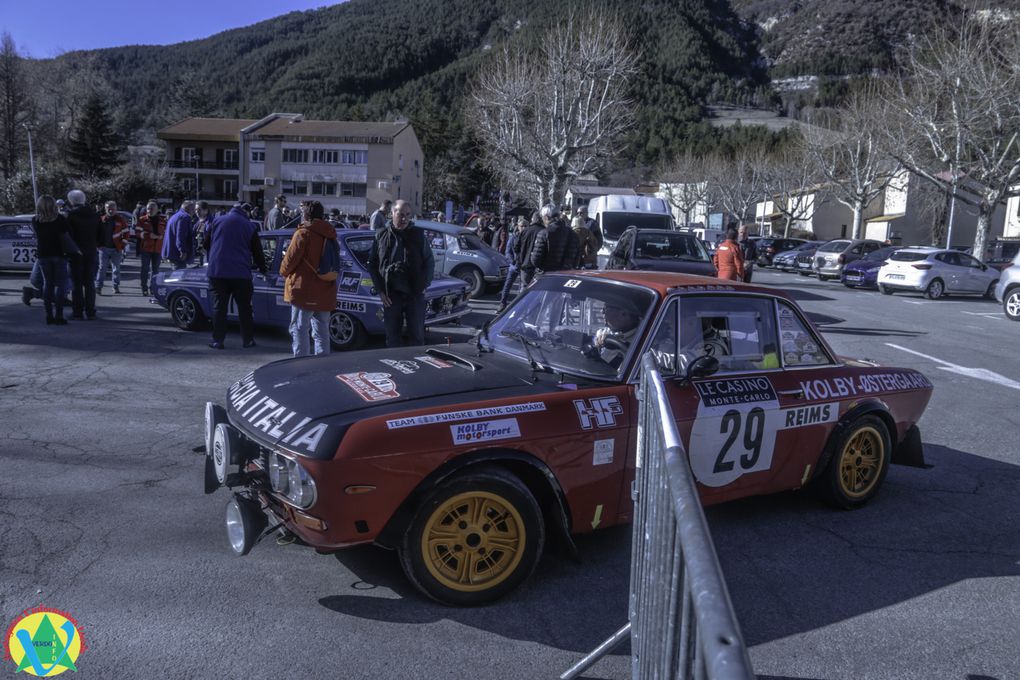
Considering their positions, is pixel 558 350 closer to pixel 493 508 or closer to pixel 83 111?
pixel 493 508

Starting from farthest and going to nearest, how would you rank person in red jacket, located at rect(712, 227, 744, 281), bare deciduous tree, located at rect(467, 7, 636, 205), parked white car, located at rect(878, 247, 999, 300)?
bare deciduous tree, located at rect(467, 7, 636, 205)
parked white car, located at rect(878, 247, 999, 300)
person in red jacket, located at rect(712, 227, 744, 281)

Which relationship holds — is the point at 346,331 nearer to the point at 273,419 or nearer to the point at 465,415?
the point at 273,419

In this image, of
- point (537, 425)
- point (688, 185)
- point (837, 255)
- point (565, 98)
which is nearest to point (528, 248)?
point (537, 425)

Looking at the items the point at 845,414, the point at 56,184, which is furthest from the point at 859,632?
the point at 56,184

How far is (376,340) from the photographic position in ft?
35.4

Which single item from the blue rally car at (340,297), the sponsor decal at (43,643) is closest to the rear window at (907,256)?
the blue rally car at (340,297)

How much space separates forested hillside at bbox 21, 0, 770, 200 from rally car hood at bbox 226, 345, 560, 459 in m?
78.8

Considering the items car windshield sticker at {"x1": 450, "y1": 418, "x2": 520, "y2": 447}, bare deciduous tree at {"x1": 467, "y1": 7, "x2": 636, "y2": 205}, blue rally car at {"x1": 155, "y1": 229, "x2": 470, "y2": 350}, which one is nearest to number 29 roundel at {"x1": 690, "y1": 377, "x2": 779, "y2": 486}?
car windshield sticker at {"x1": 450, "y1": 418, "x2": 520, "y2": 447}

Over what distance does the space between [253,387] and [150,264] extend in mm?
11846

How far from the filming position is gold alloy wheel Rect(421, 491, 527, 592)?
3494 mm

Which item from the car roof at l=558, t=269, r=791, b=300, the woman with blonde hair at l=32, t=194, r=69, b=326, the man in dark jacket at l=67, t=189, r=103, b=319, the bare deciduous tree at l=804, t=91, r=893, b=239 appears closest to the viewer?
the car roof at l=558, t=269, r=791, b=300

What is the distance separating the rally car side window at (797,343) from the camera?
4754 millimetres

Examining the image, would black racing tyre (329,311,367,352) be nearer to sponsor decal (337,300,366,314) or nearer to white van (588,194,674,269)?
sponsor decal (337,300,366,314)

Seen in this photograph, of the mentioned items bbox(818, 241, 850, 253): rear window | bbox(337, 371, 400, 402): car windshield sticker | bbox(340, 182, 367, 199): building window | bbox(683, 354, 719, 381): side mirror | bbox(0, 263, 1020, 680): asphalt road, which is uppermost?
bbox(340, 182, 367, 199): building window
